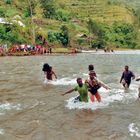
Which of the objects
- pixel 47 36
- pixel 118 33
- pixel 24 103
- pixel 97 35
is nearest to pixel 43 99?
pixel 24 103

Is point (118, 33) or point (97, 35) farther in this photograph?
point (118, 33)

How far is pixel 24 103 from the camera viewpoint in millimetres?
16000

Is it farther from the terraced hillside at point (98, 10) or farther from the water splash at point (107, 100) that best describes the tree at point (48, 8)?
the water splash at point (107, 100)

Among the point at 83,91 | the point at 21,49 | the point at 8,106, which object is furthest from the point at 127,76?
the point at 21,49

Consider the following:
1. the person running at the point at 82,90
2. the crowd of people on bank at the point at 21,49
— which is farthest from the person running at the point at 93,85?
the crowd of people on bank at the point at 21,49

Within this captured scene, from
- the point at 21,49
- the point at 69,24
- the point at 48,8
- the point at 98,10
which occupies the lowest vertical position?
the point at 21,49

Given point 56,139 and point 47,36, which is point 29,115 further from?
point 47,36

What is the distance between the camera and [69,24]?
87875 millimetres

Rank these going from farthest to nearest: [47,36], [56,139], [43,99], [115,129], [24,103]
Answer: [47,36] < [43,99] < [24,103] < [115,129] < [56,139]

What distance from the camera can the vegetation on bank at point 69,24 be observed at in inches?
2729

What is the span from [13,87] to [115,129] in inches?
403

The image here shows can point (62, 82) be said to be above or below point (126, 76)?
below

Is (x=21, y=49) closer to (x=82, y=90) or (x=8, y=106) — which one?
(x=8, y=106)

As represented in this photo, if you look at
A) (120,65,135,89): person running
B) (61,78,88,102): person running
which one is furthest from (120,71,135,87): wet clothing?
(61,78,88,102): person running
